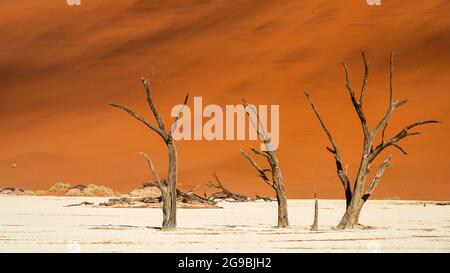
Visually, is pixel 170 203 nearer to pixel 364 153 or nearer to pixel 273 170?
pixel 273 170

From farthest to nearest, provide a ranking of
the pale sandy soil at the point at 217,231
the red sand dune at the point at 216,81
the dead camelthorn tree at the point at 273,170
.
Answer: the red sand dune at the point at 216,81, the dead camelthorn tree at the point at 273,170, the pale sandy soil at the point at 217,231

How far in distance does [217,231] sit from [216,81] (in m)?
19.9

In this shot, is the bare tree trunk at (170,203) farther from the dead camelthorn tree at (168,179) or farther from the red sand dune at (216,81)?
the red sand dune at (216,81)

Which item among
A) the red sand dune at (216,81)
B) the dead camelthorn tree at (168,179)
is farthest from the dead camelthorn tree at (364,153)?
the red sand dune at (216,81)

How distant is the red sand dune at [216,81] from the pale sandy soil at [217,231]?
249 inches

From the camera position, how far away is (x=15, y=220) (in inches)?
720

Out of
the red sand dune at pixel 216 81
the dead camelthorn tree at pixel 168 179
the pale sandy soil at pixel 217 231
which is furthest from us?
the red sand dune at pixel 216 81

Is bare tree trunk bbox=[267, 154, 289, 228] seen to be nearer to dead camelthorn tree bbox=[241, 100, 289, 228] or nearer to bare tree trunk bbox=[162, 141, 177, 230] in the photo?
dead camelthorn tree bbox=[241, 100, 289, 228]

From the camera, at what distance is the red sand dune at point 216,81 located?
31.0 metres

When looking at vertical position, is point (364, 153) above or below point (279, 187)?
above

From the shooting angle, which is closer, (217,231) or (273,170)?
(217,231)

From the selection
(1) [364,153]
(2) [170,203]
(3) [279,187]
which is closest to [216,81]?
(3) [279,187]

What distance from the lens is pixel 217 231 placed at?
15602mm
